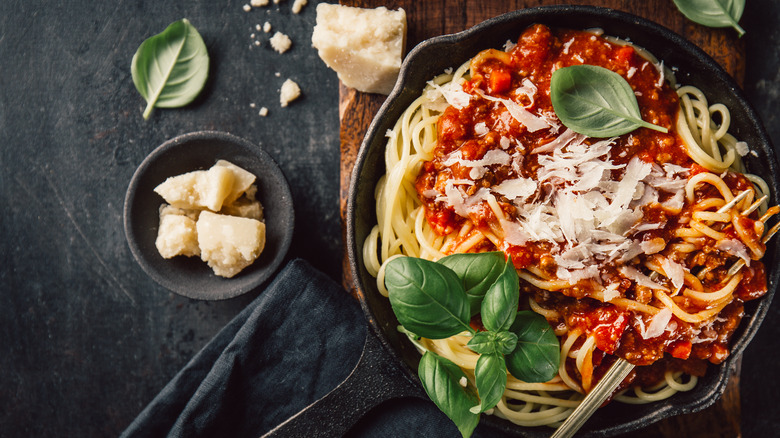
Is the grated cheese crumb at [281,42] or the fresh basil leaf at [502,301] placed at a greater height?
the grated cheese crumb at [281,42]

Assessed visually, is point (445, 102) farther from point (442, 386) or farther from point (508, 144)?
point (442, 386)

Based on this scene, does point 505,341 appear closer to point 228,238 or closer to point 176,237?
point 228,238

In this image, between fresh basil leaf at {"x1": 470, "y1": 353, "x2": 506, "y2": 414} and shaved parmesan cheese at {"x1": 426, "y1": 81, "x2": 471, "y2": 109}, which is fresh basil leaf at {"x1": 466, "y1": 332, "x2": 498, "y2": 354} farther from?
shaved parmesan cheese at {"x1": 426, "y1": 81, "x2": 471, "y2": 109}

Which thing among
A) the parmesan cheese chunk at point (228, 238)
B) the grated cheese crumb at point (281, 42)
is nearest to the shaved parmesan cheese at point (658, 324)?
the parmesan cheese chunk at point (228, 238)

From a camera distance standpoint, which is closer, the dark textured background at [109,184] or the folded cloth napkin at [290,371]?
the folded cloth napkin at [290,371]

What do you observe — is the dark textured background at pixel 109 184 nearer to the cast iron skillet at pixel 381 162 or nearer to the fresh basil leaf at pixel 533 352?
the cast iron skillet at pixel 381 162

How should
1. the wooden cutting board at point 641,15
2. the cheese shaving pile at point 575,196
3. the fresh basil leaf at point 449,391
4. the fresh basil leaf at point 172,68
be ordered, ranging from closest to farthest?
the fresh basil leaf at point 449,391 < the cheese shaving pile at point 575,196 < the wooden cutting board at point 641,15 < the fresh basil leaf at point 172,68
